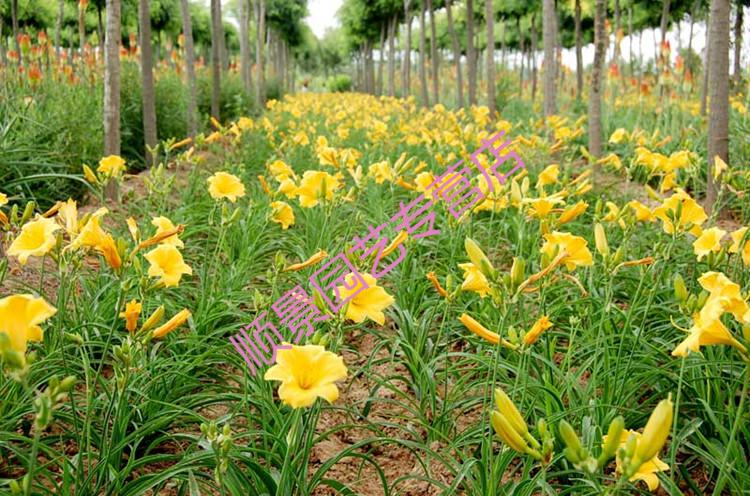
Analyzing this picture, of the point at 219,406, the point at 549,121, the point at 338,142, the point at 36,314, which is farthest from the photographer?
the point at 338,142

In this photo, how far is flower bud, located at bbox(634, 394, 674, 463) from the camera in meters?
0.88

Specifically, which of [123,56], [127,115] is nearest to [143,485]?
[127,115]

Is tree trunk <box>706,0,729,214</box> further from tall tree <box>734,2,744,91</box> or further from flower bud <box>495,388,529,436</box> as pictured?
tall tree <box>734,2,744,91</box>

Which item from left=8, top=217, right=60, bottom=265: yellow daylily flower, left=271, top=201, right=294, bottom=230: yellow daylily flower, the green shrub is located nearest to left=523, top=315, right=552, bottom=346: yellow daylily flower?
left=8, top=217, right=60, bottom=265: yellow daylily flower

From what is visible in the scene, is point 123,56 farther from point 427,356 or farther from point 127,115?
point 427,356

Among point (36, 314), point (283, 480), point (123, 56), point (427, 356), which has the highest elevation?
point (123, 56)

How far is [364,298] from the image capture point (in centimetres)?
142

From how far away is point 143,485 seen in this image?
1.33 m

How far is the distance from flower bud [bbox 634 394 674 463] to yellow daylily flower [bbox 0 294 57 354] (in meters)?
0.90

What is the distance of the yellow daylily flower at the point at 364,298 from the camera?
1393mm

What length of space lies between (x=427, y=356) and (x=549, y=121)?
126 inches


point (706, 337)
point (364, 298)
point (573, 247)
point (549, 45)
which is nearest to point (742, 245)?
point (573, 247)

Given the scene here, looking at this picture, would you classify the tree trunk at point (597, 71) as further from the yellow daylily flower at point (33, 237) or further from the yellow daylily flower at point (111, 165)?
the yellow daylily flower at point (33, 237)

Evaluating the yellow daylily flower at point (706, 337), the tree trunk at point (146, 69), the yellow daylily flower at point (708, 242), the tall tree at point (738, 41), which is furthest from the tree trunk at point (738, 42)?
the yellow daylily flower at point (706, 337)
